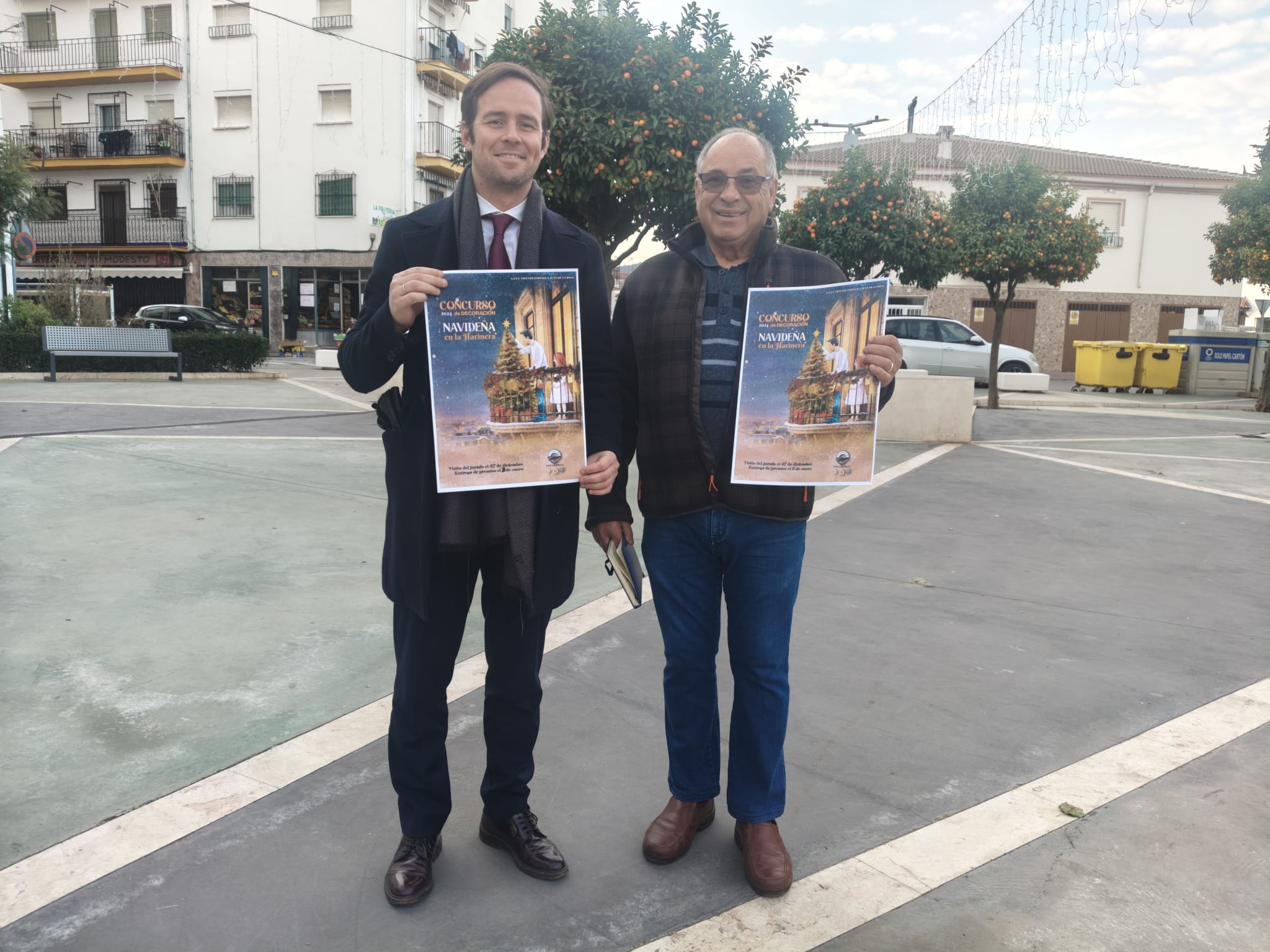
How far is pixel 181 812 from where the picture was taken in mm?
2543

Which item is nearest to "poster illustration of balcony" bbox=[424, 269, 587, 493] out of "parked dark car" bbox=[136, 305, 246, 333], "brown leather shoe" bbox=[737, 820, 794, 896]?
"brown leather shoe" bbox=[737, 820, 794, 896]

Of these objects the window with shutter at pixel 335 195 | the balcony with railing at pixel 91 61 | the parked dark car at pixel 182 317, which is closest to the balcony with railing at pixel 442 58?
the window with shutter at pixel 335 195

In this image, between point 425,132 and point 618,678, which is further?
point 425,132

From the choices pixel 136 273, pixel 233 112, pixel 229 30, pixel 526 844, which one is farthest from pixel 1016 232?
pixel 136 273

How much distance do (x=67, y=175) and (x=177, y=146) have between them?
4558mm

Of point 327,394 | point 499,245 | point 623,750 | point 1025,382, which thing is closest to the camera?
point 499,245

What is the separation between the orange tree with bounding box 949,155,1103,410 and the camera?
56.0 feet

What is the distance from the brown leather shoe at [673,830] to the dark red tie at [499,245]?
1443 mm

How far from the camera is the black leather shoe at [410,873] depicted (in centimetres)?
221

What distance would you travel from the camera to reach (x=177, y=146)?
3134cm

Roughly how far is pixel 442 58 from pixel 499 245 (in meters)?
31.8

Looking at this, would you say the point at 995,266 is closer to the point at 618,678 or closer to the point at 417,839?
the point at 618,678

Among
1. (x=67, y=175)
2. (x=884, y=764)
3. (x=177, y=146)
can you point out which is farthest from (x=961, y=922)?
(x=67, y=175)

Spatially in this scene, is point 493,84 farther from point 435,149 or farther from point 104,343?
point 435,149
